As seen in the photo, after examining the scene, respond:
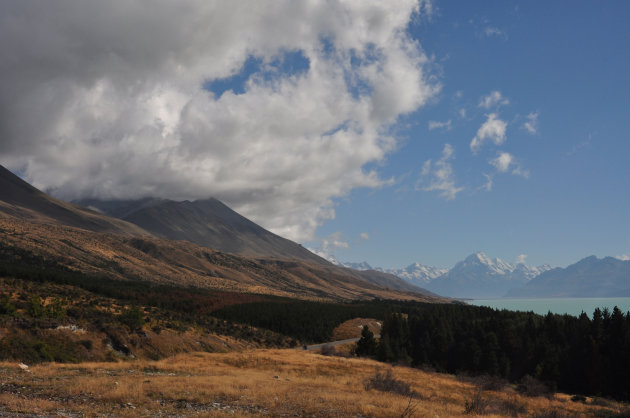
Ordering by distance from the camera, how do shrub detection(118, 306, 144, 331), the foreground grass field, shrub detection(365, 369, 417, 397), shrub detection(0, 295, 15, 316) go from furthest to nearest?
shrub detection(118, 306, 144, 331)
shrub detection(0, 295, 15, 316)
shrub detection(365, 369, 417, 397)
the foreground grass field

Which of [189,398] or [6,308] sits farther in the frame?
[6,308]

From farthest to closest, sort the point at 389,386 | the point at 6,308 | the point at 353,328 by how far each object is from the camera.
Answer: the point at 353,328 → the point at 6,308 → the point at 389,386

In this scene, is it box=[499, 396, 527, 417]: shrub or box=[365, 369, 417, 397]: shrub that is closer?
box=[499, 396, 527, 417]: shrub

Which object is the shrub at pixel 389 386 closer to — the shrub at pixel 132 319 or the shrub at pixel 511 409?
the shrub at pixel 511 409

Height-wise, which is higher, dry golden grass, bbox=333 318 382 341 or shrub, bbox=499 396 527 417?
shrub, bbox=499 396 527 417

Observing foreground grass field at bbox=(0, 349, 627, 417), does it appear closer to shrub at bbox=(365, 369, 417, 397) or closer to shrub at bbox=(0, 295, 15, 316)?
shrub at bbox=(365, 369, 417, 397)

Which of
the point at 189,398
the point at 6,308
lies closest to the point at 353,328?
the point at 6,308

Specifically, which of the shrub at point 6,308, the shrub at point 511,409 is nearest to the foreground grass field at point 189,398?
the shrub at point 511,409

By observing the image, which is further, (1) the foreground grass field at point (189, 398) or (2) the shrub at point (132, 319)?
(2) the shrub at point (132, 319)

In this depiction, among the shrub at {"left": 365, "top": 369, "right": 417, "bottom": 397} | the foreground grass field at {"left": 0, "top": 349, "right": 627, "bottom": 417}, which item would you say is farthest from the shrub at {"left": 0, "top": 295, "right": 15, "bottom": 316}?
the shrub at {"left": 365, "top": 369, "right": 417, "bottom": 397}

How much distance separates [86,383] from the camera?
2375 centimetres

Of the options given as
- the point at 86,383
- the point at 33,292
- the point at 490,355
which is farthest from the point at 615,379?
the point at 33,292

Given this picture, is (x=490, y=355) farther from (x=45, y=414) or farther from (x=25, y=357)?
(x=45, y=414)

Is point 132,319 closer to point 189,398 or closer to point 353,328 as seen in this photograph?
point 189,398
